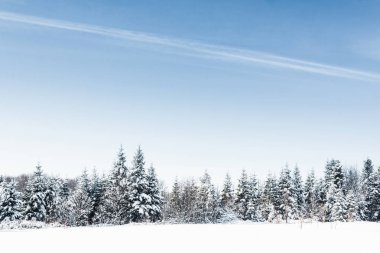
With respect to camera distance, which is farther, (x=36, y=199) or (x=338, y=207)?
(x=338, y=207)

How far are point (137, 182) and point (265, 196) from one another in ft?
116

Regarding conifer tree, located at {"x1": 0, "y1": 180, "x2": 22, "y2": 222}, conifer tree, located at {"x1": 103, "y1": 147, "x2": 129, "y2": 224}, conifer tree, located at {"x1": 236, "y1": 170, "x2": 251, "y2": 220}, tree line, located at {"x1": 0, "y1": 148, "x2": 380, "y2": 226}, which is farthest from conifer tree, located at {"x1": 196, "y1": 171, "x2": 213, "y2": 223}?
conifer tree, located at {"x1": 0, "y1": 180, "x2": 22, "y2": 222}

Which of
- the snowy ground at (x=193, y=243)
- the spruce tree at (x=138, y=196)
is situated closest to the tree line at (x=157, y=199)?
the spruce tree at (x=138, y=196)

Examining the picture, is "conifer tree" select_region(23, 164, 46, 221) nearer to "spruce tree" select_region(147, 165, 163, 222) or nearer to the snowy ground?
"spruce tree" select_region(147, 165, 163, 222)

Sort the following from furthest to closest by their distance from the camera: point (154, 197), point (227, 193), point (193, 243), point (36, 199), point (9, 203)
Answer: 1. point (227, 193)
2. point (36, 199)
3. point (154, 197)
4. point (9, 203)
5. point (193, 243)

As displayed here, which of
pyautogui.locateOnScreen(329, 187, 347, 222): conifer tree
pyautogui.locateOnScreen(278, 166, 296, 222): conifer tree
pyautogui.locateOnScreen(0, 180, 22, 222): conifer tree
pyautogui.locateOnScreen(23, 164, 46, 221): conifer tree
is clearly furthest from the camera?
pyautogui.locateOnScreen(278, 166, 296, 222): conifer tree

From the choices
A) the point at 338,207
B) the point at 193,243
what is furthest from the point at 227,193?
the point at 193,243

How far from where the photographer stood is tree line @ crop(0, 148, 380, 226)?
206 ft

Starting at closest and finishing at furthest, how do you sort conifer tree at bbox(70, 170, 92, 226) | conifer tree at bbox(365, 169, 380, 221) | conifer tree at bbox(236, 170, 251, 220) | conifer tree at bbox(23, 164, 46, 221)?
conifer tree at bbox(23, 164, 46, 221) < conifer tree at bbox(70, 170, 92, 226) < conifer tree at bbox(365, 169, 380, 221) < conifer tree at bbox(236, 170, 251, 220)

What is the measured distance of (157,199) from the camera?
64.7m

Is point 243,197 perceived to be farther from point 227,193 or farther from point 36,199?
point 36,199

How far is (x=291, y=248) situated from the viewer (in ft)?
34.4

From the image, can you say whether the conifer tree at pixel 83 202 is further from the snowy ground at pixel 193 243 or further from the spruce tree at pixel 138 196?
the snowy ground at pixel 193 243

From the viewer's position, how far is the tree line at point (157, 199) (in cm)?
6278
